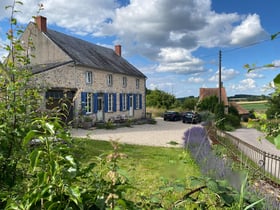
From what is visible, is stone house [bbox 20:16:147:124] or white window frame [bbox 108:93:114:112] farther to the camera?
white window frame [bbox 108:93:114:112]

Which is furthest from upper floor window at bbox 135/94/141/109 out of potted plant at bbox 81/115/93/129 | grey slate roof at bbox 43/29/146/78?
potted plant at bbox 81/115/93/129

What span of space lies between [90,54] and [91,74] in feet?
11.1

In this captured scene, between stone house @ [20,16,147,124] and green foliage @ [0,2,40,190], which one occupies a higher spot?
stone house @ [20,16,147,124]

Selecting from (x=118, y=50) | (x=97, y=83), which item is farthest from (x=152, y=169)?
(x=118, y=50)

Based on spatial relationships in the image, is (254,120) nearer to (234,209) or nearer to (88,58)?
(234,209)

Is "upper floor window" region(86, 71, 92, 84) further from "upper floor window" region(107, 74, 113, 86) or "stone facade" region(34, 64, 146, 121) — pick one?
"upper floor window" region(107, 74, 113, 86)

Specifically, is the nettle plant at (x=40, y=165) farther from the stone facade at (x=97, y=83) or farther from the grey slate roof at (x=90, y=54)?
the grey slate roof at (x=90, y=54)

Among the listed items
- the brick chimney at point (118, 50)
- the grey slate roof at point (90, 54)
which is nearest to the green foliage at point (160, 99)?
the grey slate roof at point (90, 54)

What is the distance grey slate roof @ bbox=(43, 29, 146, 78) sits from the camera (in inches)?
793

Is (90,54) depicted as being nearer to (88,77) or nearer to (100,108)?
(88,77)

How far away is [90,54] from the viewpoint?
23.5 meters


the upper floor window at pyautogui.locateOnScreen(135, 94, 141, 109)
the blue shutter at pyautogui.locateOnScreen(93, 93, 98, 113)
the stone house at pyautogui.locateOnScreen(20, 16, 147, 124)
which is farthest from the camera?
the upper floor window at pyautogui.locateOnScreen(135, 94, 141, 109)

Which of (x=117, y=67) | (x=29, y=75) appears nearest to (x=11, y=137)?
(x=29, y=75)

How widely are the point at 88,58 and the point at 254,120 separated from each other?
21.4 metres
